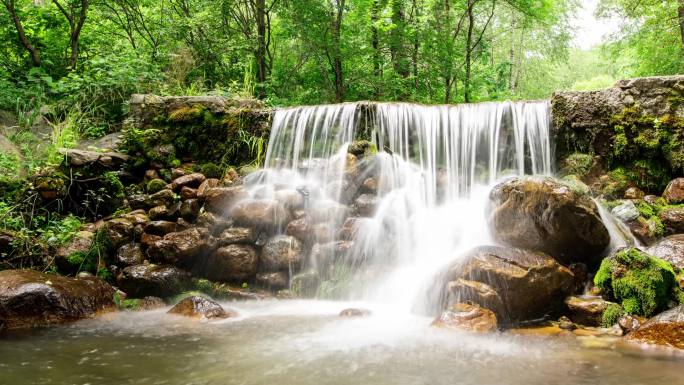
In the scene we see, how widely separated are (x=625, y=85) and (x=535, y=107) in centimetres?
154

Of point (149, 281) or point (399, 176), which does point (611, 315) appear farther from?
point (149, 281)

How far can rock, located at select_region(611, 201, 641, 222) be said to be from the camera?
668 cm

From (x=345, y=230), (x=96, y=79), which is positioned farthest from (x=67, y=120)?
(x=345, y=230)

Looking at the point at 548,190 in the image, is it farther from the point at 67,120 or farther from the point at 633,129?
the point at 67,120

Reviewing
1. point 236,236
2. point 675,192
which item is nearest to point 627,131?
point 675,192

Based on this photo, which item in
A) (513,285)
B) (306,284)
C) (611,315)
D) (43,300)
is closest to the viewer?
(611,315)

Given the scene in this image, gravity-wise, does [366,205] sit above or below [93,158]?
below

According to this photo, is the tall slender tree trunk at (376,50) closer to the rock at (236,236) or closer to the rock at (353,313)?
the rock at (236,236)

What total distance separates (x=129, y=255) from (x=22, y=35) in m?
7.36

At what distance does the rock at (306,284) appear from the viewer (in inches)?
254

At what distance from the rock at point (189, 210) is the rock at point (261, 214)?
2.25 feet

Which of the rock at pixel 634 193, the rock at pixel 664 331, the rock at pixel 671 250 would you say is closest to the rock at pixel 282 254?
the rock at pixel 664 331

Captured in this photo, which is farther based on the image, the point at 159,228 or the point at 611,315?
the point at 159,228

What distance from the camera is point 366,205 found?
731cm
